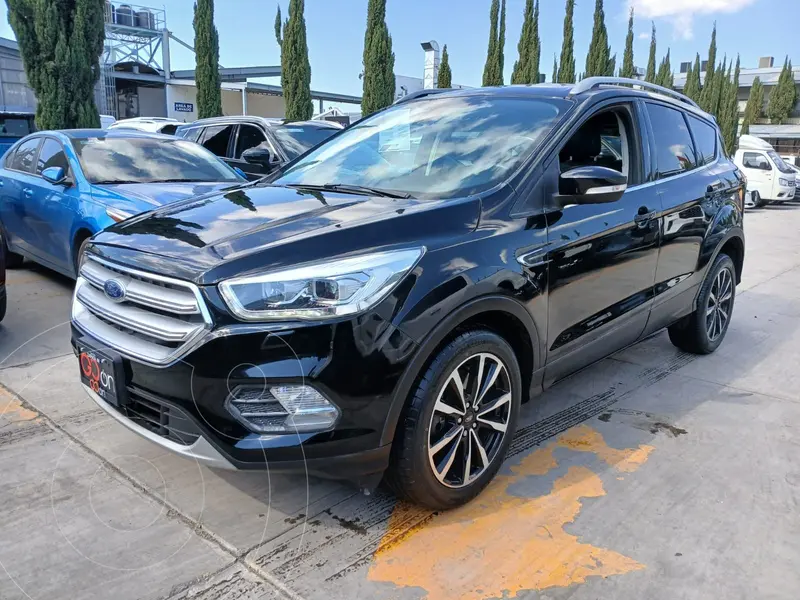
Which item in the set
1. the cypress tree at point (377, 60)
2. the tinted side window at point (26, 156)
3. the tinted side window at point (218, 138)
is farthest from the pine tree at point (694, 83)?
the tinted side window at point (26, 156)

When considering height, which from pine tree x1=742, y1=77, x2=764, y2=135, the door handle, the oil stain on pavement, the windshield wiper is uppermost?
pine tree x1=742, y1=77, x2=764, y2=135

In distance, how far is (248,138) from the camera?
8570 millimetres

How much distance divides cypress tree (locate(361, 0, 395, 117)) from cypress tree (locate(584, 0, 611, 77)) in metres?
13.0

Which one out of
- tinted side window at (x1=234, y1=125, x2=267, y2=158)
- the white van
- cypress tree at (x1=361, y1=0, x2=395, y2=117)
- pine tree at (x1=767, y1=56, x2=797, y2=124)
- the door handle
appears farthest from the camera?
pine tree at (x1=767, y1=56, x2=797, y2=124)

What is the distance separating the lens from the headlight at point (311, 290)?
7.39 feet

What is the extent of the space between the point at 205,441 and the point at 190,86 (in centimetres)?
3289

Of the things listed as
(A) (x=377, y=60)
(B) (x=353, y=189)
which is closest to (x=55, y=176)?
(B) (x=353, y=189)

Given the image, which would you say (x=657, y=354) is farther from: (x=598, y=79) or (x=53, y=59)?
(x=53, y=59)

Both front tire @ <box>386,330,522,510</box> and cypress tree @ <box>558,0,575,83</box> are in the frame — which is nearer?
front tire @ <box>386,330,522,510</box>

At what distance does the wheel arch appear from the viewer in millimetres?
2410

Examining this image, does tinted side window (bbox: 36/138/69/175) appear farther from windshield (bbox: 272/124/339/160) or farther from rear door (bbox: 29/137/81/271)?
windshield (bbox: 272/124/339/160)

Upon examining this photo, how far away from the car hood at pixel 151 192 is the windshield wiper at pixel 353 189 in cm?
188

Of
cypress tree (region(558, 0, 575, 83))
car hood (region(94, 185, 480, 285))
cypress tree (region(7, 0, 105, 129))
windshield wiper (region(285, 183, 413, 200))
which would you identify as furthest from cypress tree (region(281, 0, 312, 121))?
car hood (region(94, 185, 480, 285))

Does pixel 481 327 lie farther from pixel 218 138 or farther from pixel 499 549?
pixel 218 138
